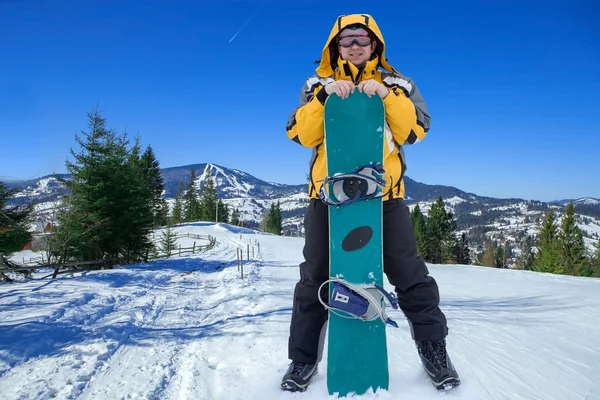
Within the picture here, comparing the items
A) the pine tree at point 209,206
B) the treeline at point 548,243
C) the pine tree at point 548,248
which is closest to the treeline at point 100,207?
the treeline at point 548,243

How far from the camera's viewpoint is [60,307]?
5.07m

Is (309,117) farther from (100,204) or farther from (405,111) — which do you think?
(100,204)

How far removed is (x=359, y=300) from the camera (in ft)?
6.36

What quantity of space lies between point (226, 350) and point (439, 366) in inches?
76.8

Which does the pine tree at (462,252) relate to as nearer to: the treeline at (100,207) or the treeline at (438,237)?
the treeline at (438,237)

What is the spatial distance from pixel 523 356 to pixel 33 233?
1328 cm

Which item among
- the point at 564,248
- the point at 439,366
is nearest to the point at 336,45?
the point at 439,366

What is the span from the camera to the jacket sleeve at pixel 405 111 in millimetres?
1936

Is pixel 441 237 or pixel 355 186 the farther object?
pixel 441 237

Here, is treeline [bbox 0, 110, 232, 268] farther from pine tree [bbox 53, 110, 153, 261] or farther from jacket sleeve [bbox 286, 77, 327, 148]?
jacket sleeve [bbox 286, 77, 327, 148]

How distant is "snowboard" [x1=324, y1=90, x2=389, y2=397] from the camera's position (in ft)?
6.43

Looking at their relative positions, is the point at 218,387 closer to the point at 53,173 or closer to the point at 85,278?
the point at 85,278

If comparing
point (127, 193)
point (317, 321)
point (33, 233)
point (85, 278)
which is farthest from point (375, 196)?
point (127, 193)

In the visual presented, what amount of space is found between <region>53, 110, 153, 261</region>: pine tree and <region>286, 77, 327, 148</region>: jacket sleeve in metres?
11.8
